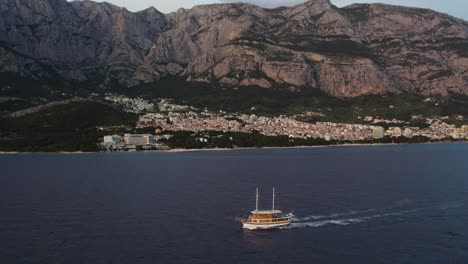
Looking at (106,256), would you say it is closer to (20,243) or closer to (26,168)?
(20,243)

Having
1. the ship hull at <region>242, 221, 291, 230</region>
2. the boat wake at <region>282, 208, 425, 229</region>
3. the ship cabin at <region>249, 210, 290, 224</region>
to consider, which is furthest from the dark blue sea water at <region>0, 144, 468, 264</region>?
the ship cabin at <region>249, 210, 290, 224</region>

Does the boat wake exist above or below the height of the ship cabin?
below

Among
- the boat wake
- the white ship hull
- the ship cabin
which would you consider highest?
the ship cabin

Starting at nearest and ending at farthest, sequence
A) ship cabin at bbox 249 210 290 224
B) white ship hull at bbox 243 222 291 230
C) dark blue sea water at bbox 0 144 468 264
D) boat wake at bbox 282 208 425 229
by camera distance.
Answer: dark blue sea water at bbox 0 144 468 264 < white ship hull at bbox 243 222 291 230 < ship cabin at bbox 249 210 290 224 < boat wake at bbox 282 208 425 229

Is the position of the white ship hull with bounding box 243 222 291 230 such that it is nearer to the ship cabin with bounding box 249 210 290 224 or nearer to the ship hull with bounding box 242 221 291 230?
the ship hull with bounding box 242 221 291 230

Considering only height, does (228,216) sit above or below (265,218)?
below

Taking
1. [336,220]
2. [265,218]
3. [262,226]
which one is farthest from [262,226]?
[336,220]

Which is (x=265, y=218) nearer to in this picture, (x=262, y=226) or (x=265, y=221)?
(x=265, y=221)

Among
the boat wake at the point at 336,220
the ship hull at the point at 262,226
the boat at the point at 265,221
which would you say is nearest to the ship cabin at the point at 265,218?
the boat at the point at 265,221
